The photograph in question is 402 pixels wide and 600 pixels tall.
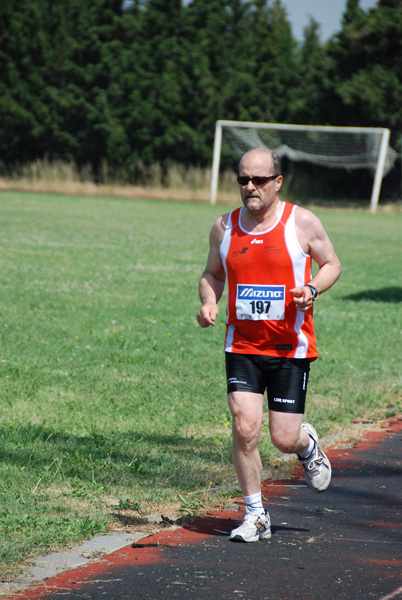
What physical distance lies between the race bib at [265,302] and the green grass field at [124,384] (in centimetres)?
127

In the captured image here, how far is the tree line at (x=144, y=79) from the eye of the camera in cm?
4766

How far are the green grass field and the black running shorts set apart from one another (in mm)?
874

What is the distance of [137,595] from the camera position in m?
3.66

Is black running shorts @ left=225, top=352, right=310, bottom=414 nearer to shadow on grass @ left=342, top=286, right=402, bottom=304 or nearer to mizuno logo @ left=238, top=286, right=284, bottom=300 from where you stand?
mizuno logo @ left=238, top=286, right=284, bottom=300

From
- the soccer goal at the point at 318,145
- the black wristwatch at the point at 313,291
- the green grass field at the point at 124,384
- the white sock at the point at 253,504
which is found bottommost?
the green grass field at the point at 124,384

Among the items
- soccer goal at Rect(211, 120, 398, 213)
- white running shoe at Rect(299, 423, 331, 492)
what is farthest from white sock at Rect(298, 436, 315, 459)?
soccer goal at Rect(211, 120, 398, 213)

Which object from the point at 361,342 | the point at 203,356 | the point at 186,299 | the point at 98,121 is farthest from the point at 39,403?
the point at 98,121

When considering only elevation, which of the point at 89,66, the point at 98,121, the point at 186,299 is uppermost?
the point at 89,66

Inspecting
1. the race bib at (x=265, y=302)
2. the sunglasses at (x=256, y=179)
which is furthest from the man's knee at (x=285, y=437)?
the sunglasses at (x=256, y=179)

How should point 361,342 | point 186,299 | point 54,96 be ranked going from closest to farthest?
point 361,342
point 186,299
point 54,96

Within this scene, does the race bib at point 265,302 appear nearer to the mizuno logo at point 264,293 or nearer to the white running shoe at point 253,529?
the mizuno logo at point 264,293

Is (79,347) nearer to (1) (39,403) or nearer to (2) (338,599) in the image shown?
(1) (39,403)

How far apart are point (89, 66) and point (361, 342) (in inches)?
1648

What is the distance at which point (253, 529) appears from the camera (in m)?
4.39
